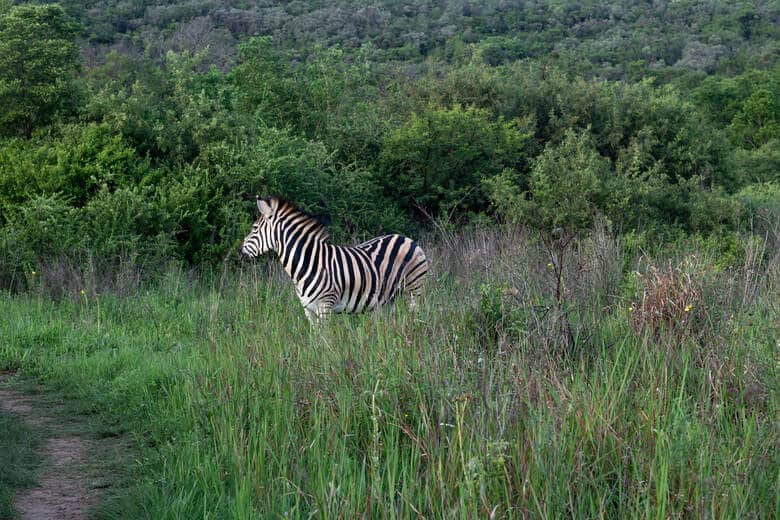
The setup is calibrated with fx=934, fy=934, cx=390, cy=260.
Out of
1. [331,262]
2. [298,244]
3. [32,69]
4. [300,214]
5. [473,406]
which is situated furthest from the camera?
[32,69]

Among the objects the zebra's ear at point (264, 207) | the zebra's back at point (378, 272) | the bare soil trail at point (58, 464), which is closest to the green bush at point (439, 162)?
the zebra's back at point (378, 272)

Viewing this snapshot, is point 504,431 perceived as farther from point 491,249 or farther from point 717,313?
point 491,249

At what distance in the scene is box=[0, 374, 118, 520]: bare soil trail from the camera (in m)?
5.23

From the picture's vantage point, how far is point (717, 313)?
6.80 metres

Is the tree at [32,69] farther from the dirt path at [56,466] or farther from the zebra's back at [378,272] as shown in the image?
the dirt path at [56,466]

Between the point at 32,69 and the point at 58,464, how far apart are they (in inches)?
407

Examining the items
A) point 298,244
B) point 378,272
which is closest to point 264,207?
point 298,244

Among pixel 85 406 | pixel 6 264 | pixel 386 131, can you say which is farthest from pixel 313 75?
pixel 85 406

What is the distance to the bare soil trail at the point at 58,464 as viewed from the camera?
17.1ft

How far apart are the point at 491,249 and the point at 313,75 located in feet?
34.2

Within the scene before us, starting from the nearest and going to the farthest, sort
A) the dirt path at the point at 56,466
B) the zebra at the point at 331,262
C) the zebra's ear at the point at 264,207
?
1. the dirt path at the point at 56,466
2. the zebra at the point at 331,262
3. the zebra's ear at the point at 264,207

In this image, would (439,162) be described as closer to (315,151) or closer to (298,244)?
(315,151)

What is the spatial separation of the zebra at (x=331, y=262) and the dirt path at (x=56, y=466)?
287 centimetres

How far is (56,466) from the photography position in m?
A: 6.00
